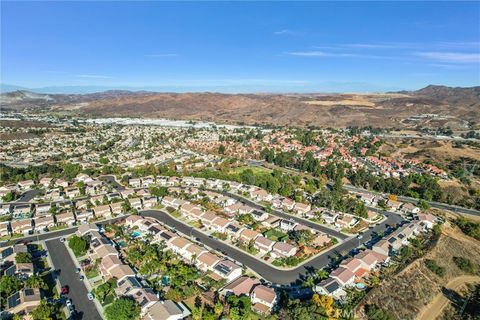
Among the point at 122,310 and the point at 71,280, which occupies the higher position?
the point at 122,310

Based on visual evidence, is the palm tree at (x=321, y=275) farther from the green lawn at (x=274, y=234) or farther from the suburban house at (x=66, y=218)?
the suburban house at (x=66, y=218)

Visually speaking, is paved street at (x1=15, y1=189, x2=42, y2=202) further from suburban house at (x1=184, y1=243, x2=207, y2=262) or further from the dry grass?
the dry grass

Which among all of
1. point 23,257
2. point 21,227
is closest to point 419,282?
point 23,257

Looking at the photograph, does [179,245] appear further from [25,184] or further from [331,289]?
[25,184]

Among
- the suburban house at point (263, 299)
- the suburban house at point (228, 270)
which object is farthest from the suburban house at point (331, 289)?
the suburban house at point (228, 270)

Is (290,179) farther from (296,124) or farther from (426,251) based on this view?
(296,124)

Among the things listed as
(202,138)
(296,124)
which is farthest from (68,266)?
(296,124)
